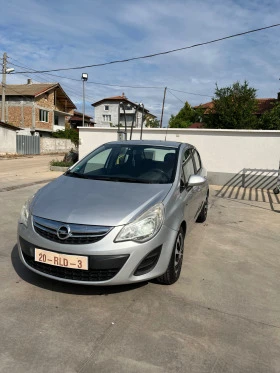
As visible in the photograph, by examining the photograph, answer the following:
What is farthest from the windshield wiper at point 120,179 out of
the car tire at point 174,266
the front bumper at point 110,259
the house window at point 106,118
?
the house window at point 106,118

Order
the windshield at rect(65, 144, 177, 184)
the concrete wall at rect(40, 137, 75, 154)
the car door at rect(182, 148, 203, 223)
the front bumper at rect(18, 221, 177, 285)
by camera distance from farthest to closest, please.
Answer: the concrete wall at rect(40, 137, 75, 154), the car door at rect(182, 148, 203, 223), the windshield at rect(65, 144, 177, 184), the front bumper at rect(18, 221, 177, 285)

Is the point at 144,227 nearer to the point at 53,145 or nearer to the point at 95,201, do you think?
the point at 95,201

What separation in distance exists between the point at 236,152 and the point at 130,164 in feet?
26.2

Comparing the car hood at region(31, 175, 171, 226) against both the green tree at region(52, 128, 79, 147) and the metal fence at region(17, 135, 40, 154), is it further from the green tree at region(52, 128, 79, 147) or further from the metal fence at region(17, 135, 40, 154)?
the green tree at region(52, 128, 79, 147)

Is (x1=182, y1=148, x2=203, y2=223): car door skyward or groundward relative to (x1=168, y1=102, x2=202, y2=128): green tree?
groundward

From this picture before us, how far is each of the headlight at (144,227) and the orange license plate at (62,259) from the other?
352mm

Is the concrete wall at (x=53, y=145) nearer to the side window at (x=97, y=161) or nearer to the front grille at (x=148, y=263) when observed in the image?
the side window at (x=97, y=161)

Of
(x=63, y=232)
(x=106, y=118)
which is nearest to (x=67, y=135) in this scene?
(x=106, y=118)

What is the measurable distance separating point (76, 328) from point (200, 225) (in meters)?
3.66

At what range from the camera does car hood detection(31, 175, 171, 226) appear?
278 centimetres

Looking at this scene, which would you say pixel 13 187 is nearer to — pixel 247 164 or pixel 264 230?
pixel 264 230

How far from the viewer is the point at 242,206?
7.74 m

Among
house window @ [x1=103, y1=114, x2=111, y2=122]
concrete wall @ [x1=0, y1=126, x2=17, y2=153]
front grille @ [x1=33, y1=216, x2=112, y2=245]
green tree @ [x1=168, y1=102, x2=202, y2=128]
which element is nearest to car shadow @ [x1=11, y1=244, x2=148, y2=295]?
front grille @ [x1=33, y1=216, x2=112, y2=245]

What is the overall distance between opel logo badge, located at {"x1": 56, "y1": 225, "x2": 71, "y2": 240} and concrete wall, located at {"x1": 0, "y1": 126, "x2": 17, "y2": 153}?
25.3 m
